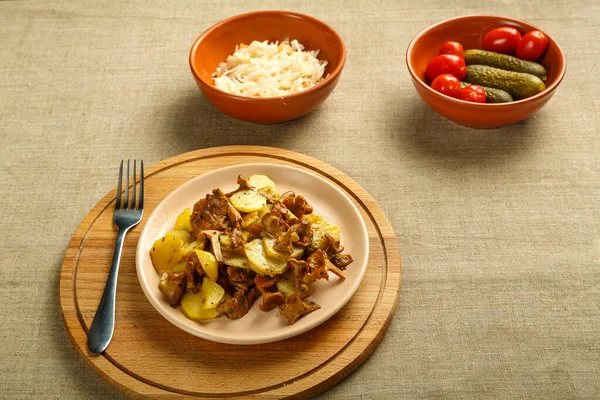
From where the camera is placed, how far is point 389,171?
308cm

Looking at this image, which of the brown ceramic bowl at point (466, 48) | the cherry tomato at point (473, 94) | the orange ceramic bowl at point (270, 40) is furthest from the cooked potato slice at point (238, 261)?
the cherry tomato at point (473, 94)

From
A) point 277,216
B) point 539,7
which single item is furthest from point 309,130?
point 539,7

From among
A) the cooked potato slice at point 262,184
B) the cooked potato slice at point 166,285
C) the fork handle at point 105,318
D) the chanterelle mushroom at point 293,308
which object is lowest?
the fork handle at point 105,318

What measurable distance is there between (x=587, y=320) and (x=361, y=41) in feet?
7.27

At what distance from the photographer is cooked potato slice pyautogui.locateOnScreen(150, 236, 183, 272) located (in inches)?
95.2

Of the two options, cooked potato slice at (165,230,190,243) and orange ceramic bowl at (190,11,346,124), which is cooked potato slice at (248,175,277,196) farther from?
orange ceramic bowl at (190,11,346,124)

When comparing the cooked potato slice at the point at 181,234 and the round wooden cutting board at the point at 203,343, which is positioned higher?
the cooked potato slice at the point at 181,234

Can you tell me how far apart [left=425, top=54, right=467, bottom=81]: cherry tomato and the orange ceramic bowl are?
18.9 inches

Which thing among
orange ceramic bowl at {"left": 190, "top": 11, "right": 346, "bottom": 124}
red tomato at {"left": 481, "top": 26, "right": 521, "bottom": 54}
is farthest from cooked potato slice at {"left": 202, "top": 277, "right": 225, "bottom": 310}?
red tomato at {"left": 481, "top": 26, "right": 521, "bottom": 54}

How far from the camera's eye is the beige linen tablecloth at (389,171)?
2326mm

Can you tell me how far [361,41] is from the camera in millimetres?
3926

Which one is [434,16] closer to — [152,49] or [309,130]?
[309,130]

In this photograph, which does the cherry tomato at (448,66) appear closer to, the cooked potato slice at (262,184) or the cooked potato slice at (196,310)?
the cooked potato slice at (262,184)

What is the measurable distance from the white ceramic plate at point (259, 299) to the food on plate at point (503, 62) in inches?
49.3
